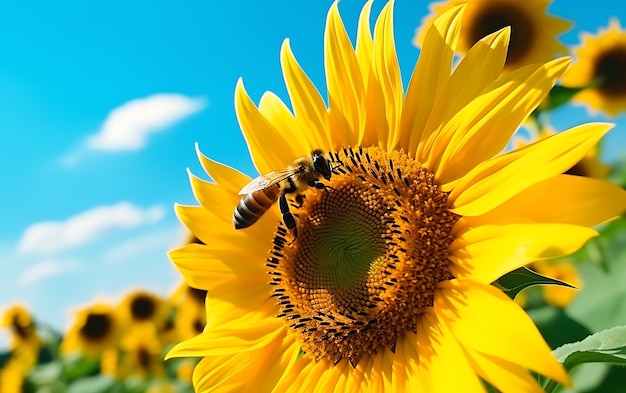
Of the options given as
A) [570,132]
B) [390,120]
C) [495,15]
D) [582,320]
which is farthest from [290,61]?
[495,15]

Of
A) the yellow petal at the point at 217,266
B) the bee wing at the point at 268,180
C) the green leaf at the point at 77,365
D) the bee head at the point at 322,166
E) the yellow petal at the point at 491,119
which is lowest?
the yellow petal at the point at 491,119

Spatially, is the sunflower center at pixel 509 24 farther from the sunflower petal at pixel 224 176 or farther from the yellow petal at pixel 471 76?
the yellow petal at pixel 471 76

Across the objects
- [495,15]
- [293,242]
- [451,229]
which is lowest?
[451,229]

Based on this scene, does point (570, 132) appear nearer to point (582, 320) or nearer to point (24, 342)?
point (582, 320)

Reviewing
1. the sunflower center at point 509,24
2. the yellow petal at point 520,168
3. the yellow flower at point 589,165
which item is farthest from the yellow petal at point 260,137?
the sunflower center at point 509,24

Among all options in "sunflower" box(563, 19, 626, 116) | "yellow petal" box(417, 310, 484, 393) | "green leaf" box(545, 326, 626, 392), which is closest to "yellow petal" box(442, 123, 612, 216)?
"yellow petal" box(417, 310, 484, 393)

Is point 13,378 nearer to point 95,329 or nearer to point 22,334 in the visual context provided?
point 22,334
